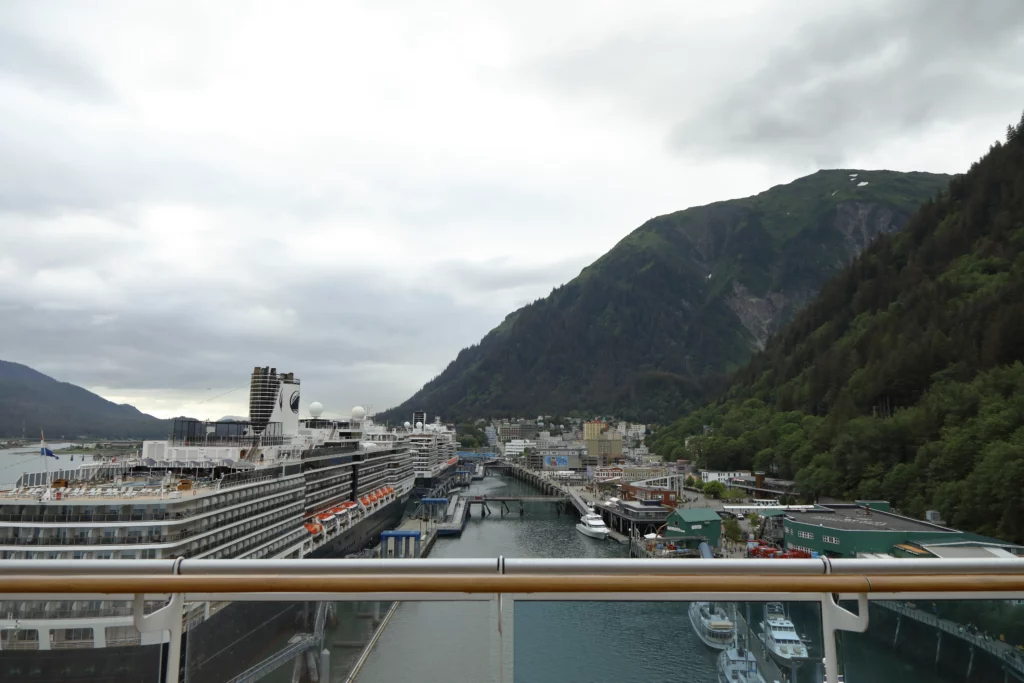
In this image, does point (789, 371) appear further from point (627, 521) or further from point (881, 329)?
point (627, 521)

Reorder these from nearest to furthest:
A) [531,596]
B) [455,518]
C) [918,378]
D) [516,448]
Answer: [531,596] → [918,378] → [455,518] → [516,448]

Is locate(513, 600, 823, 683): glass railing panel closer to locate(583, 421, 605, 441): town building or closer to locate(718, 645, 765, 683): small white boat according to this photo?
locate(718, 645, 765, 683): small white boat

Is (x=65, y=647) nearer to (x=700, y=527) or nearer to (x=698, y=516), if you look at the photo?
(x=700, y=527)

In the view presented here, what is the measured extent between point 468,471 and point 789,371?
141 ft

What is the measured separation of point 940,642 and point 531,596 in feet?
4.52

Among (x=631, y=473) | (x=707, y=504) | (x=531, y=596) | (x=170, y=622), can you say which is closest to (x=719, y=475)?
(x=631, y=473)

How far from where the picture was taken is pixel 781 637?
212cm

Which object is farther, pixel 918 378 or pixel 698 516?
pixel 918 378

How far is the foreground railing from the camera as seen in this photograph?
192 centimetres

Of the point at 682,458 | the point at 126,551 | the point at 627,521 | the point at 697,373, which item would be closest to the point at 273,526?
the point at 126,551

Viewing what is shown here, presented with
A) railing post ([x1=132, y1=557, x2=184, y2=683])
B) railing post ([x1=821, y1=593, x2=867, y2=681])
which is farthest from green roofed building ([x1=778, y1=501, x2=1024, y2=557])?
railing post ([x1=132, y1=557, x2=184, y2=683])

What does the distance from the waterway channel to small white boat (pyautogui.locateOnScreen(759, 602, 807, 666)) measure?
0.05m

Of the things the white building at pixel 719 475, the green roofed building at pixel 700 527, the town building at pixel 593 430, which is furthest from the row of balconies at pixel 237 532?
the town building at pixel 593 430

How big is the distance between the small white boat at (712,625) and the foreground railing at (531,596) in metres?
0.04
